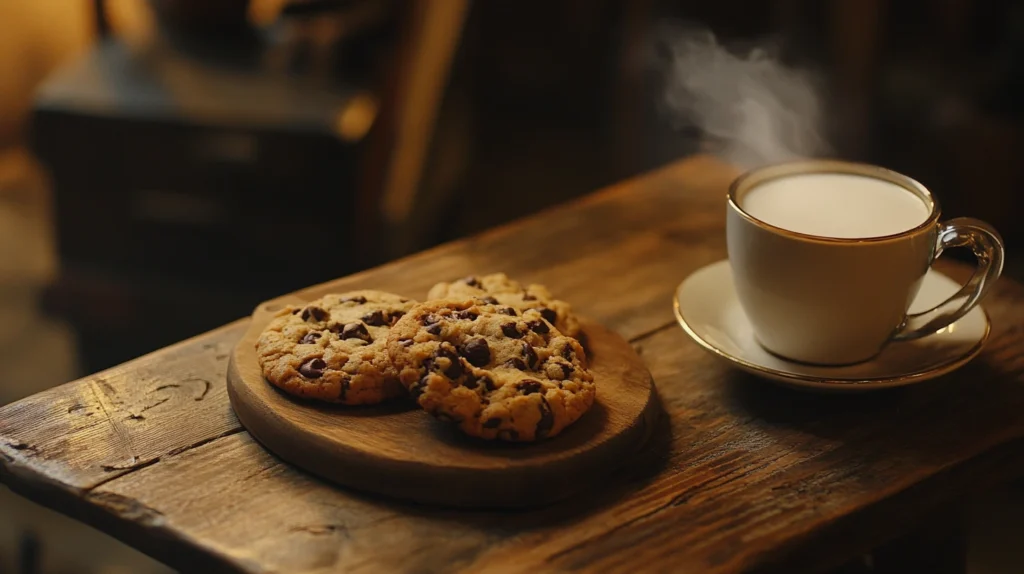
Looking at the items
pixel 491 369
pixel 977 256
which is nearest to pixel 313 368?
pixel 491 369

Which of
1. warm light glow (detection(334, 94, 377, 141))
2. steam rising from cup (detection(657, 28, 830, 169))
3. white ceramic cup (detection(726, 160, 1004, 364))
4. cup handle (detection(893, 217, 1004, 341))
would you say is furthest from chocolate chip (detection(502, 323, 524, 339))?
steam rising from cup (detection(657, 28, 830, 169))

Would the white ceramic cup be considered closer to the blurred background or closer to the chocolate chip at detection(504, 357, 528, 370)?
the chocolate chip at detection(504, 357, 528, 370)

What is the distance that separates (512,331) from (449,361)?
0.26ft

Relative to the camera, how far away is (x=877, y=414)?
907 mm

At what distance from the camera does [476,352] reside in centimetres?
82

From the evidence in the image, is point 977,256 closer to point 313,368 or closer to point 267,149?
point 313,368

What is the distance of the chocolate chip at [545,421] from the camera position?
77cm

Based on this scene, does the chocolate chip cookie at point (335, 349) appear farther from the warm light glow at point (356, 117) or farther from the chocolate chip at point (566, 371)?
the warm light glow at point (356, 117)

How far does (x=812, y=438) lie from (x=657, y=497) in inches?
6.4

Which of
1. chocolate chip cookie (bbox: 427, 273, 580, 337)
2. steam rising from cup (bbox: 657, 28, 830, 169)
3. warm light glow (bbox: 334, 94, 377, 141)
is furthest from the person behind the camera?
steam rising from cup (bbox: 657, 28, 830, 169)

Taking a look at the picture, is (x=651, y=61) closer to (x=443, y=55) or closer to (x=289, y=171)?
(x=443, y=55)

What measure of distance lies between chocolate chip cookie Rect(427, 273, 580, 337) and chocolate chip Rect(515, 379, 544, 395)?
12 centimetres

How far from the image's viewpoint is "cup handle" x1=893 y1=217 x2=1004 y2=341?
0.92 metres

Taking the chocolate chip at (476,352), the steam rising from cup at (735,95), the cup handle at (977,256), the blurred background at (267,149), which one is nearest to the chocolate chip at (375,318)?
the chocolate chip at (476,352)
